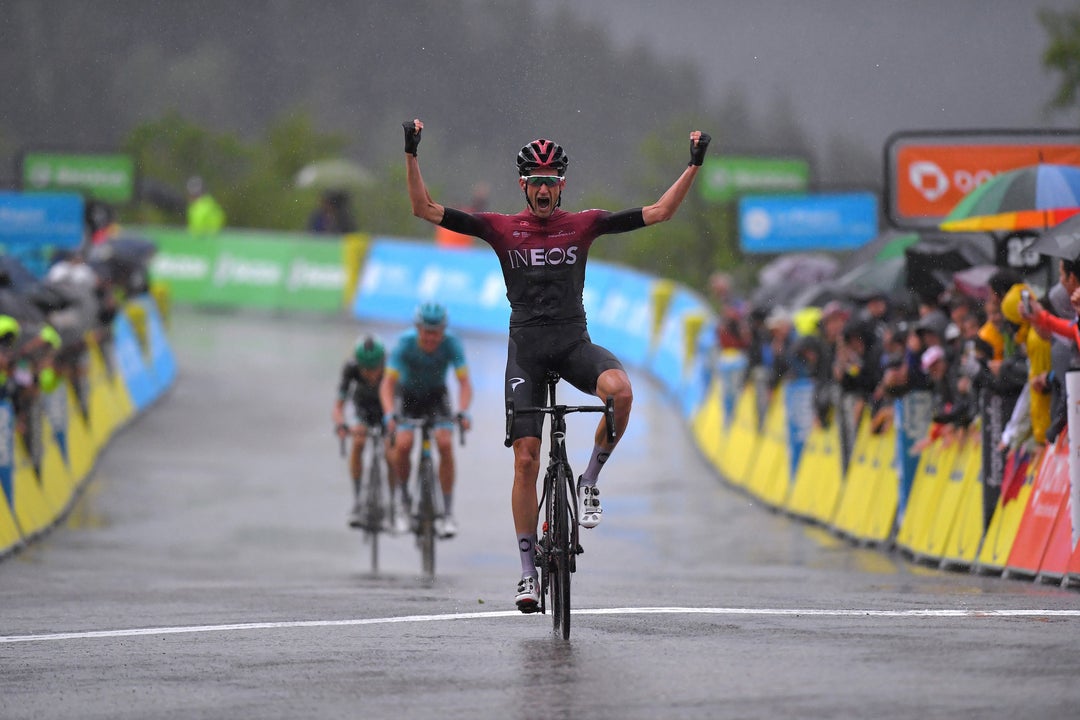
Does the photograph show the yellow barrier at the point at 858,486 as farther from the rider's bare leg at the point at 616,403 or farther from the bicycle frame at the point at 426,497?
the rider's bare leg at the point at 616,403

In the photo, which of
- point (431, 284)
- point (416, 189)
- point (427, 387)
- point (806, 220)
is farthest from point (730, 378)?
point (431, 284)

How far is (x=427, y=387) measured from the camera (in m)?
15.6

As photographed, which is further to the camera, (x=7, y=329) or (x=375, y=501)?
(x=375, y=501)

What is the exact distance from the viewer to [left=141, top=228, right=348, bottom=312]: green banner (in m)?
42.9

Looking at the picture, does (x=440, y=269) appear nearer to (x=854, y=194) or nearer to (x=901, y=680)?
(x=854, y=194)

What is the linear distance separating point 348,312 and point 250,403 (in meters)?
11.1

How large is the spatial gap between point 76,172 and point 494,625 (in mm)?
23837

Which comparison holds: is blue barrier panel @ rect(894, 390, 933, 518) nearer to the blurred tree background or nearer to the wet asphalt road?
the wet asphalt road

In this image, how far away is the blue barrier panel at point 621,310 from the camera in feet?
116

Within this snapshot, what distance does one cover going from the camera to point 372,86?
82.1 metres

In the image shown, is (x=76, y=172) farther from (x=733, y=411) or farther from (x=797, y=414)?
(x=797, y=414)

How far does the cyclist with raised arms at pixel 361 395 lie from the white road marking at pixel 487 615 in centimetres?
672

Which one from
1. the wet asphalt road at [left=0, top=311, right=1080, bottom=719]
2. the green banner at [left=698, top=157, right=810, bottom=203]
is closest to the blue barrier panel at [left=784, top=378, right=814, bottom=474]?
the wet asphalt road at [left=0, top=311, right=1080, bottom=719]

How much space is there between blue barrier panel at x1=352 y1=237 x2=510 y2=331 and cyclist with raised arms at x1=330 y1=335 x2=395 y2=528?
2223cm
